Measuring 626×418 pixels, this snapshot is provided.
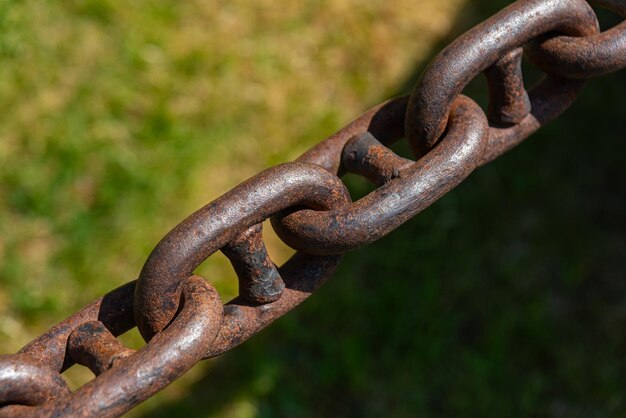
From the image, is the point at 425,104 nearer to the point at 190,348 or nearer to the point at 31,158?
the point at 190,348

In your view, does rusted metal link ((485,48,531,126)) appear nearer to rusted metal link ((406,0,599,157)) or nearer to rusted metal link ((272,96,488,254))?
rusted metal link ((406,0,599,157))

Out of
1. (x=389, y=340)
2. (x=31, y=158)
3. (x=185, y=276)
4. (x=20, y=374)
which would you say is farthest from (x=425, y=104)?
(x=31, y=158)

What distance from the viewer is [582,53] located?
5.01ft

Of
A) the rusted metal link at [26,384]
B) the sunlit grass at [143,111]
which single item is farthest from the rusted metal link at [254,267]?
the sunlit grass at [143,111]

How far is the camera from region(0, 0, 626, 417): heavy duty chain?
1.21 m

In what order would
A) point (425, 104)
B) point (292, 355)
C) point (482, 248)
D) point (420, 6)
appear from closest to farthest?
1. point (425, 104)
2. point (292, 355)
3. point (482, 248)
4. point (420, 6)

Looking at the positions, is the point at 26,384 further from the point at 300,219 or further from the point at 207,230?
the point at 300,219

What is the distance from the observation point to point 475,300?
9.67ft

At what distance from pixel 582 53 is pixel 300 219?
608 millimetres

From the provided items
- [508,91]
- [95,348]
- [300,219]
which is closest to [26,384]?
[95,348]

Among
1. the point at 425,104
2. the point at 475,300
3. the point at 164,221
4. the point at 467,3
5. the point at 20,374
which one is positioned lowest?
the point at 475,300

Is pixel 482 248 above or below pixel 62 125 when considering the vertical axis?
below

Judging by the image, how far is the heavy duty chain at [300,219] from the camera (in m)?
1.21

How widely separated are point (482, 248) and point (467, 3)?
1159 millimetres
